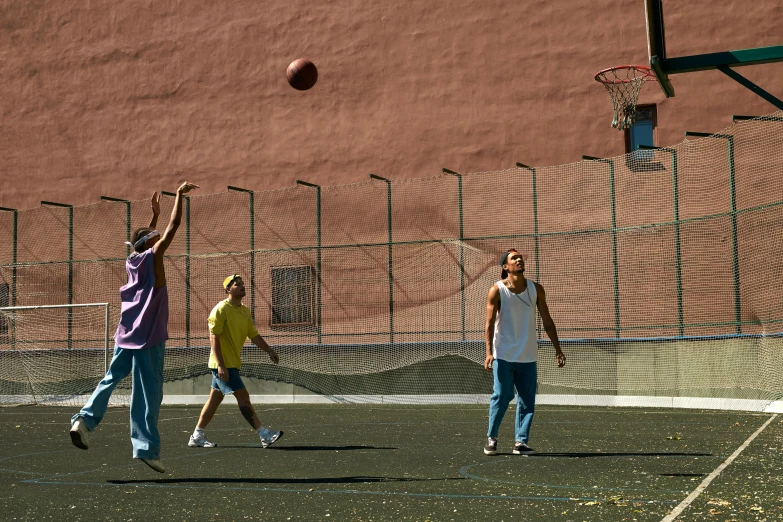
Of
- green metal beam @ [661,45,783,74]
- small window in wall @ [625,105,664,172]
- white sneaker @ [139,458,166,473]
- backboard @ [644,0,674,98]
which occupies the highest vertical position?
small window in wall @ [625,105,664,172]

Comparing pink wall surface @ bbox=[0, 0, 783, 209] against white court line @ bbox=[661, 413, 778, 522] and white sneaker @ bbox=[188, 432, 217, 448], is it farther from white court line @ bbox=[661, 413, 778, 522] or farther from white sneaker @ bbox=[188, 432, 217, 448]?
white sneaker @ bbox=[188, 432, 217, 448]

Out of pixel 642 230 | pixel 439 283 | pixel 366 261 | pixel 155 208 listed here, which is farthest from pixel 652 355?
pixel 155 208

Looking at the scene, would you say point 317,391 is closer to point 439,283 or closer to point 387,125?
point 439,283

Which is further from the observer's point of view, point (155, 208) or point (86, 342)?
point (86, 342)

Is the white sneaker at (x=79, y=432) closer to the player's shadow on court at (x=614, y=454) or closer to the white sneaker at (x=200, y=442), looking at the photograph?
the white sneaker at (x=200, y=442)

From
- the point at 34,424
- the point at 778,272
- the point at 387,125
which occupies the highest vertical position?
the point at 387,125

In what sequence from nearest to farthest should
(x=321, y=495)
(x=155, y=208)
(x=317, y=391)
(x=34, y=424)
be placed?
(x=321, y=495), (x=155, y=208), (x=34, y=424), (x=317, y=391)

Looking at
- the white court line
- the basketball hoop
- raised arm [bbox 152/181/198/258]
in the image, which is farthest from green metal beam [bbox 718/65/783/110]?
the basketball hoop

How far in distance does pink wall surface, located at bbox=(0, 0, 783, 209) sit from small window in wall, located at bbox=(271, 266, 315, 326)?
139 inches

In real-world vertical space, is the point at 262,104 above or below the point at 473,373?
above

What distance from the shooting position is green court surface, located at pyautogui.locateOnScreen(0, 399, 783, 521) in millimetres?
6395

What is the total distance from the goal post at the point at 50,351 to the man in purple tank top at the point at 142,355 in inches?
595

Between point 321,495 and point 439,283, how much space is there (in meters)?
14.0

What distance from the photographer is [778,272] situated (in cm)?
1596
